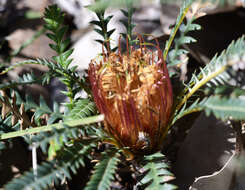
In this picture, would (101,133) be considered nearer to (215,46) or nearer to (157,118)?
(157,118)

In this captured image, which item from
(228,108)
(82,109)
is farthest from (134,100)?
(228,108)

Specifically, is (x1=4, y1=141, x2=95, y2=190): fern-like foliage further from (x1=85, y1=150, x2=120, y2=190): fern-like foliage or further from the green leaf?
the green leaf

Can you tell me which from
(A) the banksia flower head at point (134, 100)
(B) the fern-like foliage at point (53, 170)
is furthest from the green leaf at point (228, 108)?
(B) the fern-like foliage at point (53, 170)

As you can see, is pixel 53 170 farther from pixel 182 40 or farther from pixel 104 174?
pixel 182 40

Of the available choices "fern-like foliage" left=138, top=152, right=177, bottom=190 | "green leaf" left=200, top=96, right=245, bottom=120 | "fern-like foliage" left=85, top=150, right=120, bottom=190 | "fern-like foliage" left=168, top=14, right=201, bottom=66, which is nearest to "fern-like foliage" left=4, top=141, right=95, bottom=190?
"fern-like foliage" left=85, top=150, right=120, bottom=190

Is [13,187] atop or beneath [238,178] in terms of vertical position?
atop

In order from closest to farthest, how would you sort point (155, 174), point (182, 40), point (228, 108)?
Answer: point (228, 108) → point (155, 174) → point (182, 40)

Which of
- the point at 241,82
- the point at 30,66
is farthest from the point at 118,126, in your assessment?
the point at 30,66

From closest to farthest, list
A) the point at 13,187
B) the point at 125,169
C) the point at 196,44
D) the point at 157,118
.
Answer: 1. the point at 13,187
2. the point at 157,118
3. the point at 125,169
4. the point at 196,44
